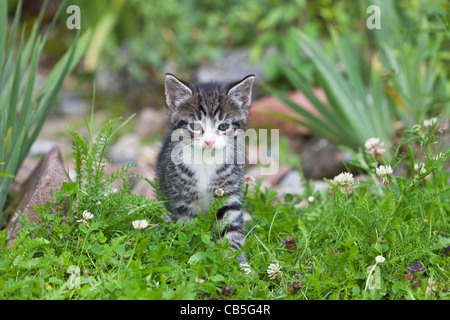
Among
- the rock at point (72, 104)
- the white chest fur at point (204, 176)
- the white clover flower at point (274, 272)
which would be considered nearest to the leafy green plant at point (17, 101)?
the white chest fur at point (204, 176)

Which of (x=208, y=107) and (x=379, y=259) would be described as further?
(x=208, y=107)

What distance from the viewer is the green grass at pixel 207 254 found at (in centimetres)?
225

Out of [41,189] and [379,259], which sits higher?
[41,189]

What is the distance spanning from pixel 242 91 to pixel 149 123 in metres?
3.95

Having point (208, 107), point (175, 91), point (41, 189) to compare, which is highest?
point (175, 91)

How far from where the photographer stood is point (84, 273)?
2.34 meters

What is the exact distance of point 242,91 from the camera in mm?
2836

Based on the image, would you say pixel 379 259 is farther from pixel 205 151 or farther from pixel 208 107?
pixel 208 107

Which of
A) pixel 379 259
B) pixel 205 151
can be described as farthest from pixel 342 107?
pixel 379 259

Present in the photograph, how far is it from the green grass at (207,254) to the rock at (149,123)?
3.77 metres

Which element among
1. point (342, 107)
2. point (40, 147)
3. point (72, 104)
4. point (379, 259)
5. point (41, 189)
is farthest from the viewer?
point (72, 104)

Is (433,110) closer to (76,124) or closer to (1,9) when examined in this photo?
(1,9)
